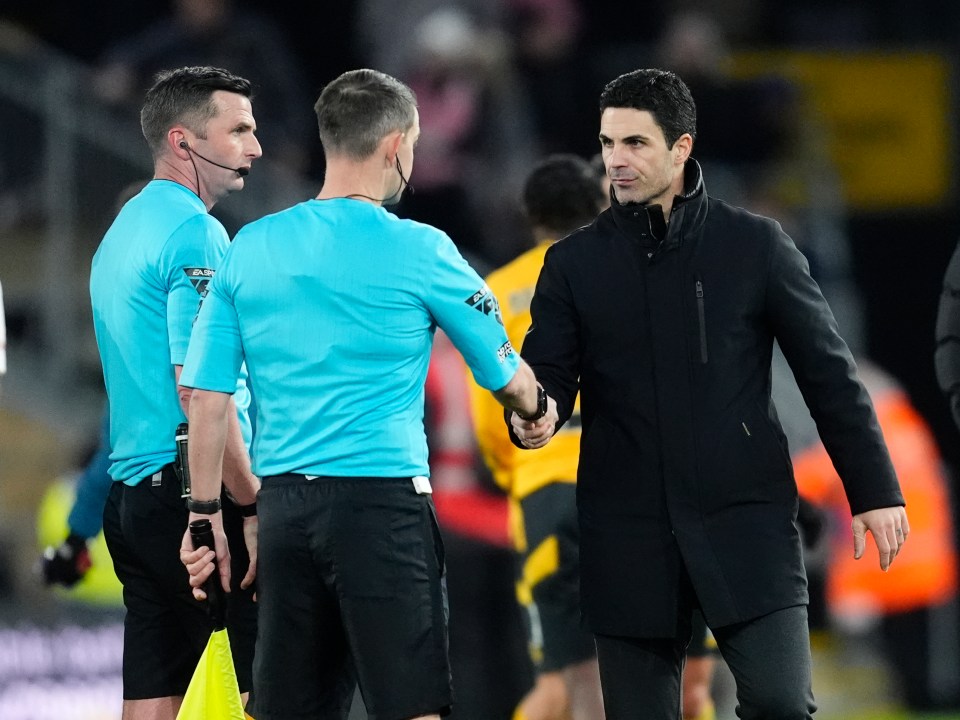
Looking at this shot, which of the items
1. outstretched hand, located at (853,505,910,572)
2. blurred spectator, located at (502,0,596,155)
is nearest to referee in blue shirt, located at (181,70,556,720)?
outstretched hand, located at (853,505,910,572)

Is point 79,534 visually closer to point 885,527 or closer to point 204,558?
point 204,558

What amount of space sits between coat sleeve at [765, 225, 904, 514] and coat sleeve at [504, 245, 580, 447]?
18.4 inches

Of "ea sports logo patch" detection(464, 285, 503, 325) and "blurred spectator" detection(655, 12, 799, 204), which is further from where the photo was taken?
"blurred spectator" detection(655, 12, 799, 204)

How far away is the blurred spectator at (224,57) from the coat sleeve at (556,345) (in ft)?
14.9

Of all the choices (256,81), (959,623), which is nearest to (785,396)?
(959,623)

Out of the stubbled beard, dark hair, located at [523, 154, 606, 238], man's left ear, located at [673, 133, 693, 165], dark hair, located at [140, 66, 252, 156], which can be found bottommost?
the stubbled beard

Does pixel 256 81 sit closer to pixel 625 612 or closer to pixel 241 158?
pixel 241 158

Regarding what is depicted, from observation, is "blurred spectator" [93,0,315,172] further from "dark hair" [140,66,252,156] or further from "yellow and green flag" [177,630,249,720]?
"yellow and green flag" [177,630,249,720]

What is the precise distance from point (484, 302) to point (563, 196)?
1547 millimetres

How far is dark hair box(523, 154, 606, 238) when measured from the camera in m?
5.04

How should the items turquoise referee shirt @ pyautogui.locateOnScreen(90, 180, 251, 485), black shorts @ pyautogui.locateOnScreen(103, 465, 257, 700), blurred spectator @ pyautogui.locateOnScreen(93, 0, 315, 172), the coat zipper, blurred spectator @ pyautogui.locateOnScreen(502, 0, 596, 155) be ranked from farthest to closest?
blurred spectator @ pyautogui.locateOnScreen(502, 0, 596, 155), blurred spectator @ pyautogui.locateOnScreen(93, 0, 315, 172), black shorts @ pyautogui.locateOnScreen(103, 465, 257, 700), turquoise referee shirt @ pyautogui.locateOnScreen(90, 180, 251, 485), the coat zipper

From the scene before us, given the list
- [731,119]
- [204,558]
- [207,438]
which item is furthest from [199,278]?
[731,119]

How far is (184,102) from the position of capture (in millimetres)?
4031

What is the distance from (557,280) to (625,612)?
0.80m
